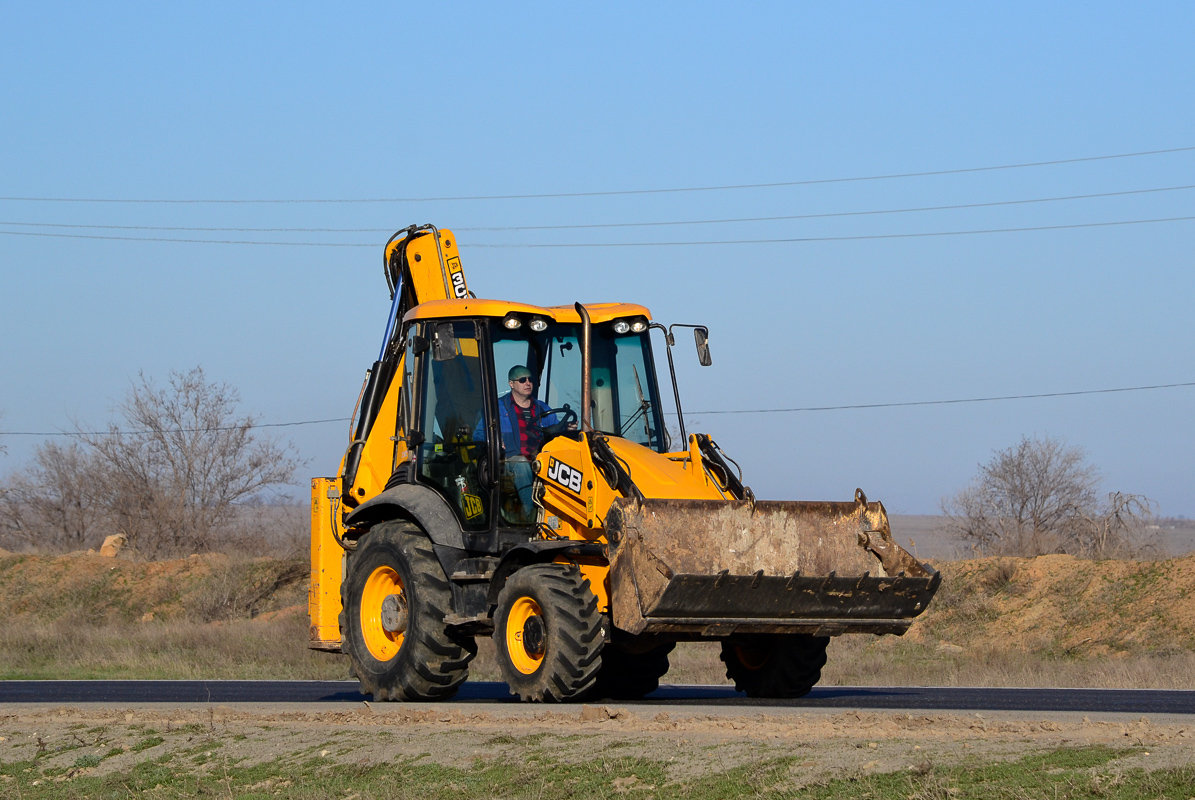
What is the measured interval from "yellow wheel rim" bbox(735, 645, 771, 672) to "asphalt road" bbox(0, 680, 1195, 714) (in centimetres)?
32

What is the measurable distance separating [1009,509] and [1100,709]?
117ft

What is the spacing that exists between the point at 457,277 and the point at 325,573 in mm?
3490

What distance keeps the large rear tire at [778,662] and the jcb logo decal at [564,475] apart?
2351mm

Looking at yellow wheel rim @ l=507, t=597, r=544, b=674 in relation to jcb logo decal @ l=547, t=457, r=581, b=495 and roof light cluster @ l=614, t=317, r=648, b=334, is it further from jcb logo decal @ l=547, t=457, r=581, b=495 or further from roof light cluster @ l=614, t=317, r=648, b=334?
roof light cluster @ l=614, t=317, r=648, b=334

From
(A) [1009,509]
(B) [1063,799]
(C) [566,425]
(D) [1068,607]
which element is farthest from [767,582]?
(A) [1009,509]

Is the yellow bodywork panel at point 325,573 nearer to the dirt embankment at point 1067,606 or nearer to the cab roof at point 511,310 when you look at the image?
the cab roof at point 511,310

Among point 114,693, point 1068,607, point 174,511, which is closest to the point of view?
point 114,693

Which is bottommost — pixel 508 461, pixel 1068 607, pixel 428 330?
pixel 1068 607

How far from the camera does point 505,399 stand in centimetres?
1307

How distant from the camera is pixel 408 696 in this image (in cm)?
1297

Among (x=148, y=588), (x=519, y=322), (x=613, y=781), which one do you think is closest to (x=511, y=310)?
Result: (x=519, y=322)

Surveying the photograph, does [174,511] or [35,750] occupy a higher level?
[174,511]

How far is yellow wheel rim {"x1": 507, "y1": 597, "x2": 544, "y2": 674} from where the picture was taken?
39.0 feet

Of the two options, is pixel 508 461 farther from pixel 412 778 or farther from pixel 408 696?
pixel 412 778
